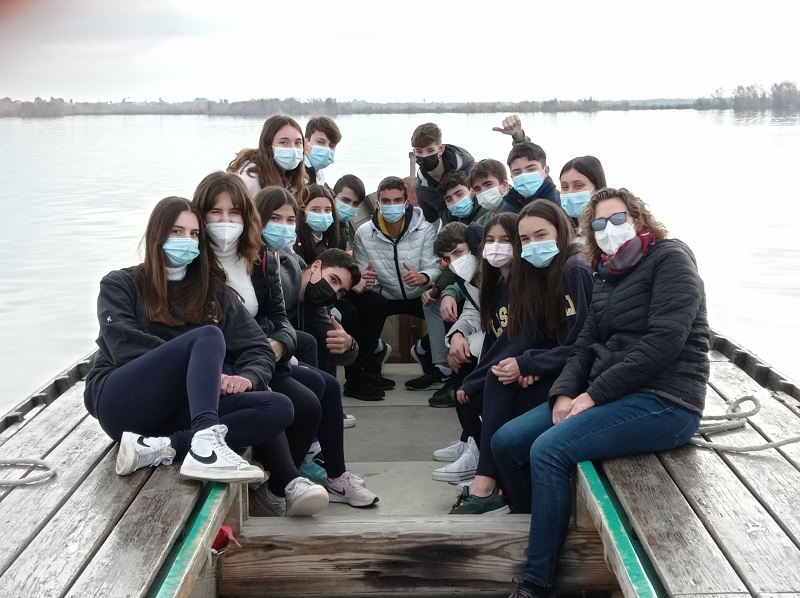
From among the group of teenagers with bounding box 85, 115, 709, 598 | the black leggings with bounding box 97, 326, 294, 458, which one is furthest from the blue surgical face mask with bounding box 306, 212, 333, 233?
the black leggings with bounding box 97, 326, 294, 458

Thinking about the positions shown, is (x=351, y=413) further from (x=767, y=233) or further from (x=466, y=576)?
(x=767, y=233)

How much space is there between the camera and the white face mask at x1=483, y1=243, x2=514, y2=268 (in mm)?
3964

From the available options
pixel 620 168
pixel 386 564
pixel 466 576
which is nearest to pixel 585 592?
pixel 466 576

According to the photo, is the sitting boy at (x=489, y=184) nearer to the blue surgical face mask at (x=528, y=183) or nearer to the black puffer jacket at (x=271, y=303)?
the blue surgical face mask at (x=528, y=183)

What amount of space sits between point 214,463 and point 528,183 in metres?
2.37

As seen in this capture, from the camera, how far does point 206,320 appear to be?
347cm

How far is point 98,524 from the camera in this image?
272 centimetres

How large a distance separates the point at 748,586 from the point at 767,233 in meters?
17.7

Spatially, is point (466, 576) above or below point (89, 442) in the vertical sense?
below

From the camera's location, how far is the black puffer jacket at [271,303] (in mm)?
3861

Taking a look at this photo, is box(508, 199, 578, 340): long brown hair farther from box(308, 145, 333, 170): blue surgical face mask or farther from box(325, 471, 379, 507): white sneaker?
box(308, 145, 333, 170): blue surgical face mask

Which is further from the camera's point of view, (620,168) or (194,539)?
(620,168)

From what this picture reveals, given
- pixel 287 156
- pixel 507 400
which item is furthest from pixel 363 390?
pixel 507 400

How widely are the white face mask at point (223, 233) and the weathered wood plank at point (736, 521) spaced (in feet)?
5.47
